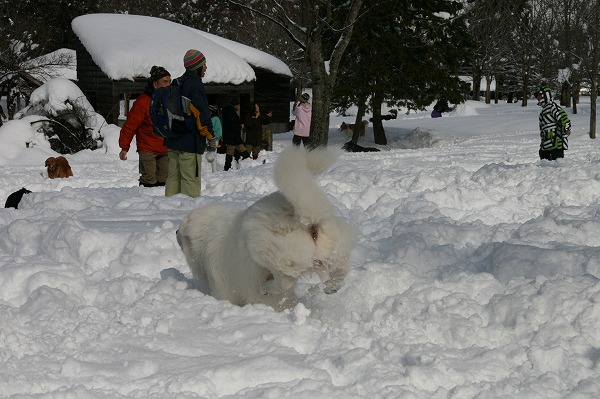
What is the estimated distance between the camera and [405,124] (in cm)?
3375

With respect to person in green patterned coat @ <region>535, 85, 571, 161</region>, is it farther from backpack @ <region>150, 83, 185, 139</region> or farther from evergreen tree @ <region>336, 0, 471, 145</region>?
evergreen tree @ <region>336, 0, 471, 145</region>

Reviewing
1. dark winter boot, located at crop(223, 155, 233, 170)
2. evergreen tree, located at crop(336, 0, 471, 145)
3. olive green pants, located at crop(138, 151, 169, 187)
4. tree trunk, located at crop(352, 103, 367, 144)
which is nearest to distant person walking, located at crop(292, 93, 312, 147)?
dark winter boot, located at crop(223, 155, 233, 170)

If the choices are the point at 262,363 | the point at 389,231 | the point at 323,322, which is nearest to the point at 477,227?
the point at 389,231

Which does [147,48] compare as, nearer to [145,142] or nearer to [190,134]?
[145,142]

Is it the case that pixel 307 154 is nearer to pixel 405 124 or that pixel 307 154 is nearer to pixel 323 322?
pixel 323 322

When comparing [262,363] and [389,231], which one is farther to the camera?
[389,231]

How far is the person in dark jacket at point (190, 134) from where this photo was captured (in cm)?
810

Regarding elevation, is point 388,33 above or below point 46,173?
above

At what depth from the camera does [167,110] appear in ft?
27.1

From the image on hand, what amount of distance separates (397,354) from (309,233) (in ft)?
2.65

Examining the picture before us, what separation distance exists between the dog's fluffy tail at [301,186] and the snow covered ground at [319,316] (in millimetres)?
633

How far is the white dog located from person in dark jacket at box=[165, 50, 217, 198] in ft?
11.9

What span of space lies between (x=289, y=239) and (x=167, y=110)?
4577 mm

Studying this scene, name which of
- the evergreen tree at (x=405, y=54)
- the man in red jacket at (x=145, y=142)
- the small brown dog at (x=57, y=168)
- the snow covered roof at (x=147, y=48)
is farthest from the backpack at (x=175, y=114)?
the evergreen tree at (x=405, y=54)
